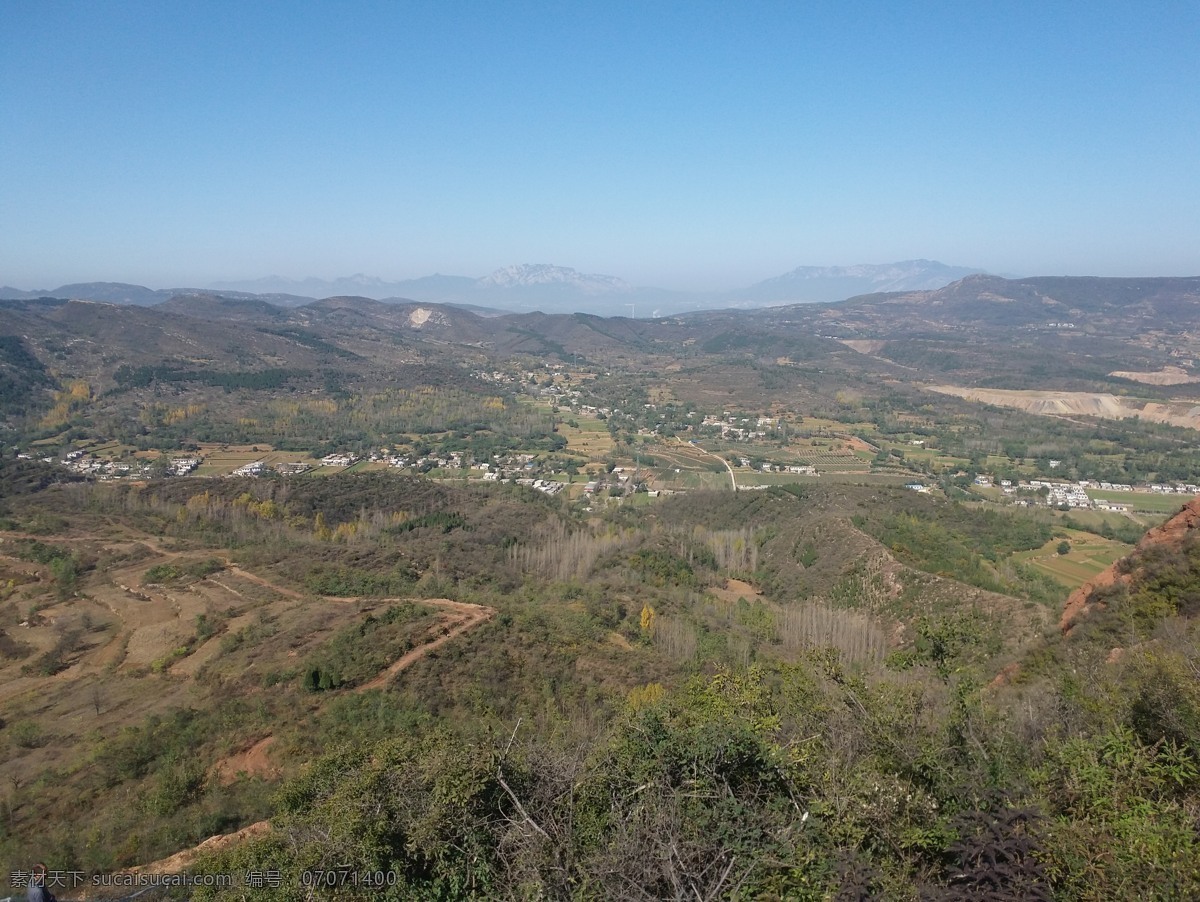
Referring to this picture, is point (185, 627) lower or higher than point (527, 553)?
higher

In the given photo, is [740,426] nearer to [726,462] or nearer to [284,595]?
[726,462]

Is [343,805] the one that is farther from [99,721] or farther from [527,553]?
[527,553]

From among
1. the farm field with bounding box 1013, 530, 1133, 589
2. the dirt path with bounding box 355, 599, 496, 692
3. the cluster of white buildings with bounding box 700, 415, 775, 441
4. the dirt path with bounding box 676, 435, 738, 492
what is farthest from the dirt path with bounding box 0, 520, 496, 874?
the cluster of white buildings with bounding box 700, 415, 775, 441

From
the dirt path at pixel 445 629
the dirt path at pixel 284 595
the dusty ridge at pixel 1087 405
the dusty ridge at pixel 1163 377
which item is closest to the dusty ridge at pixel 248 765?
the dirt path at pixel 284 595

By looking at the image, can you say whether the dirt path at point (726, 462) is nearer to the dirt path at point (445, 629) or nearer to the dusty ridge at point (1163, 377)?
the dirt path at point (445, 629)

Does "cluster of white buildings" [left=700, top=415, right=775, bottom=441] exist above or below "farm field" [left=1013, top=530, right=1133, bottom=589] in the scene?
above

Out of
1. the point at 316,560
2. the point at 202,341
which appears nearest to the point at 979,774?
the point at 316,560

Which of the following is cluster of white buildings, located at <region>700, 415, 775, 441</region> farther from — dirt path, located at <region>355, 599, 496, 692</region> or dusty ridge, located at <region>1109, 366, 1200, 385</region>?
dusty ridge, located at <region>1109, 366, 1200, 385</region>

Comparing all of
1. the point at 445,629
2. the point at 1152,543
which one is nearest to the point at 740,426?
the point at 1152,543

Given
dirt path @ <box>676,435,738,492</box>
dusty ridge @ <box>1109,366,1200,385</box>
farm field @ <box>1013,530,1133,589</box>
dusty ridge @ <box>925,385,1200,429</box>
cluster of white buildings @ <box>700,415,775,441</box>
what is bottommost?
dirt path @ <box>676,435,738,492</box>
